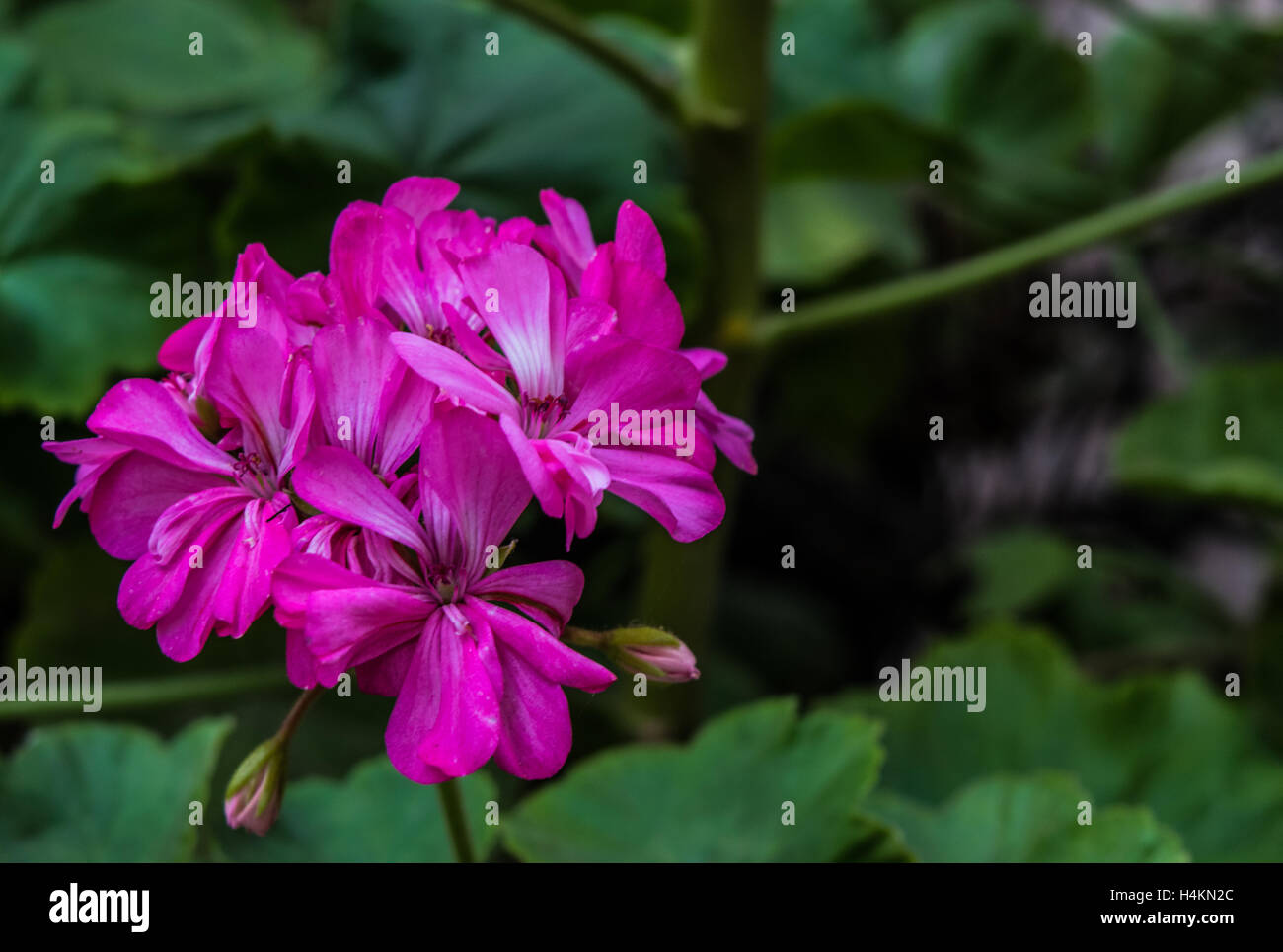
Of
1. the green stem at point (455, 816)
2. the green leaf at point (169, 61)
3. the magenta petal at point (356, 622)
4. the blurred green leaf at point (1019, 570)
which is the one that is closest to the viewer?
the magenta petal at point (356, 622)

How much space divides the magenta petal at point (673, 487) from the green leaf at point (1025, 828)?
12.3 inches

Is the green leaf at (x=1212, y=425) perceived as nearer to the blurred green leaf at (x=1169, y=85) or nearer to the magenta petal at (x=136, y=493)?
the blurred green leaf at (x=1169, y=85)

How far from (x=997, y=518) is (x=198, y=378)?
1.27 m

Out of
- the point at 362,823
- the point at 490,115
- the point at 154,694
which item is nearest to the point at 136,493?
the point at 362,823

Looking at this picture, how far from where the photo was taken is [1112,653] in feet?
3.77

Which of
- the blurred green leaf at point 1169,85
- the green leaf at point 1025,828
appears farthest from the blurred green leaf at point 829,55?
the green leaf at point 1025,828

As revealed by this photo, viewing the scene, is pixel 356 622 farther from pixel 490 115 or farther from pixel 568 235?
pixel 490 115

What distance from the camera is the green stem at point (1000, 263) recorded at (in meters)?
0.72

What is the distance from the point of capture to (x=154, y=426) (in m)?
0.37

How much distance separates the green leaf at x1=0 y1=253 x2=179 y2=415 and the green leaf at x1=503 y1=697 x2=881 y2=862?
374 mm

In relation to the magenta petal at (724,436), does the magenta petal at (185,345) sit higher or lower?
higher

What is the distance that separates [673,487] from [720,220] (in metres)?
0.47
